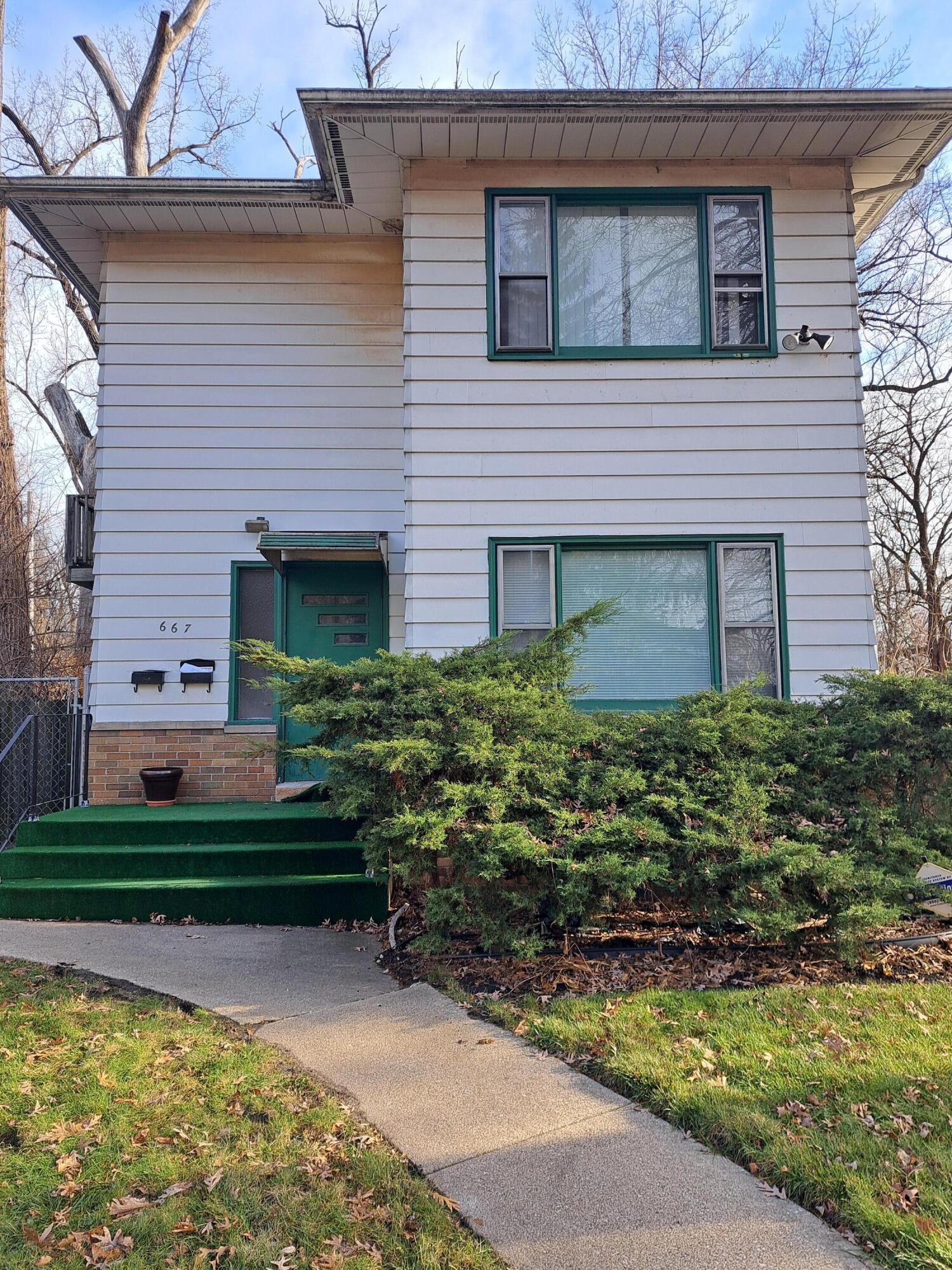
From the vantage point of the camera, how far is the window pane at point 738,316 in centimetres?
699

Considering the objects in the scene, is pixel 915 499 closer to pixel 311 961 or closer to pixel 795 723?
pixel 795 723

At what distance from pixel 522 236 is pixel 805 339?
8.17 ft

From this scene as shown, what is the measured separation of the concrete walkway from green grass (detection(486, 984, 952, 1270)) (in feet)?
0.36

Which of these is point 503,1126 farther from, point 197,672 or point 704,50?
point 704,50

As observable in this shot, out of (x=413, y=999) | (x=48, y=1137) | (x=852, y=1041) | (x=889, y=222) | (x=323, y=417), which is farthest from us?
(x=889, y=222)

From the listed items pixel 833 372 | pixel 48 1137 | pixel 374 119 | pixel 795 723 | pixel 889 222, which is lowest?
pixel 48 1137

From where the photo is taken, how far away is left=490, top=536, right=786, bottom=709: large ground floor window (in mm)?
6660

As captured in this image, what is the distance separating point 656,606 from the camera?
265 inches

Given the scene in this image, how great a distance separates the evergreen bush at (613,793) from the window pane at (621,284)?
2.99 meters

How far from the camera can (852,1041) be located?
3660mm

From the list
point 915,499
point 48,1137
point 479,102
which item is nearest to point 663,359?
point 479,102

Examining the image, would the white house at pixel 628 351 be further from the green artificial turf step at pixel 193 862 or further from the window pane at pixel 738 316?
the green artificial turf step at pixel 193 862

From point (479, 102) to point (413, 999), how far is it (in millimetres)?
6145

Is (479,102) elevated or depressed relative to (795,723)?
elevated
